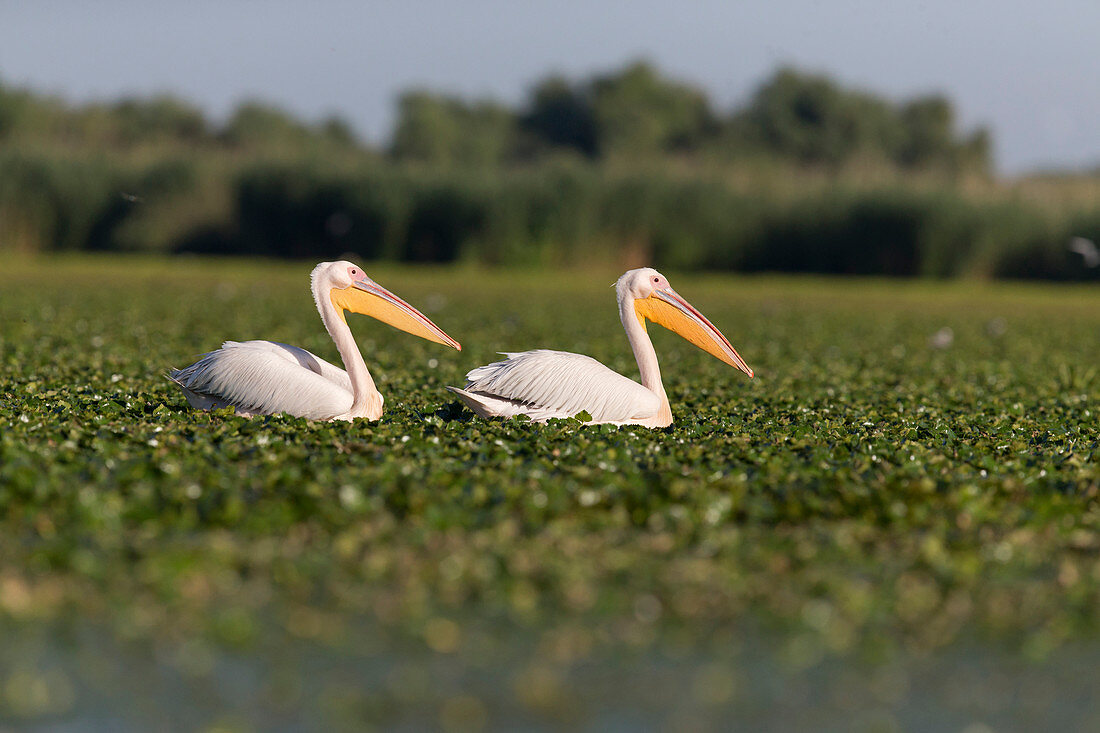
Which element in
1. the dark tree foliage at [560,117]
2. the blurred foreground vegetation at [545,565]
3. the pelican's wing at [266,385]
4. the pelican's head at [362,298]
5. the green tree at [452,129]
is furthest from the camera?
the dark tree foliage at [560,117]

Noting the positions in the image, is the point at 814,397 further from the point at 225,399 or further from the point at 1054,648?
the point at 1054,648

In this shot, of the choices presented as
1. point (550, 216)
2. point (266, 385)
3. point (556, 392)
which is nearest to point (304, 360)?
point (266, 385)

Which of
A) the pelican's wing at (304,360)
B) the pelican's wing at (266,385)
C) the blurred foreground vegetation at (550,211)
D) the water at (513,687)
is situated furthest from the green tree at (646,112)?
the water at (513,687)

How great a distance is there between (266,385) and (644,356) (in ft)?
6.87

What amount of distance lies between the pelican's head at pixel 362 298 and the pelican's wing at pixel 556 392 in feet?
1.61

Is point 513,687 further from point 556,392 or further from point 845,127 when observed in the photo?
point 845,127

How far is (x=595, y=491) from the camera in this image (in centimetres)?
512

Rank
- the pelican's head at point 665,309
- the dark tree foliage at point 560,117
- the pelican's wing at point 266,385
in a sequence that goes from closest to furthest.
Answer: the pelican's wing at point 266,385, the pelican's head at point 665,309, the dark tree foliage at point 560,117

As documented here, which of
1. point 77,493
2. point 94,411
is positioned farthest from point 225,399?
point 77,493

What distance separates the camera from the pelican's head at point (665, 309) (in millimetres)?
7363

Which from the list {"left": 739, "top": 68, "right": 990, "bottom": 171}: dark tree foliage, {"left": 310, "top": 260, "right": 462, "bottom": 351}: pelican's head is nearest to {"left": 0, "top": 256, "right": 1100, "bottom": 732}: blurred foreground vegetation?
{"left": 310, "top": 260, "right": 462, "bottom": 351}: pelican's head

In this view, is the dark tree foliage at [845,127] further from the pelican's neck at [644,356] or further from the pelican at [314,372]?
the pelican at [314,372]

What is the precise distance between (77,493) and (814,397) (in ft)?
17.6

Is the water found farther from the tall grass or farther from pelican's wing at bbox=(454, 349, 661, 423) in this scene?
the tall grass
